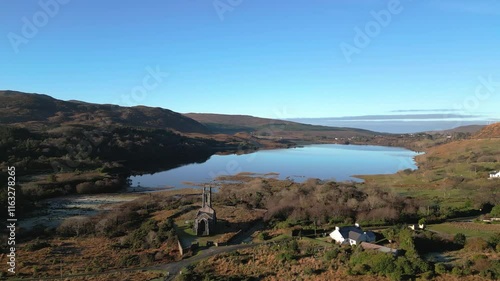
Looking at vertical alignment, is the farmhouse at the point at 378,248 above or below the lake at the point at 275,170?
above

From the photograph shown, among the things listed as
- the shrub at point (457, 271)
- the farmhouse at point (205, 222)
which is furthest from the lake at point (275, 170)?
the shrub at point (457, 271)

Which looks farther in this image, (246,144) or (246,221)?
(246,144)

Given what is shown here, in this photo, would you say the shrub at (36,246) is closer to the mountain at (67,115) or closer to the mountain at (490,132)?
the mountain at (67,115)

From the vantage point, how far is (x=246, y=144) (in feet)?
479

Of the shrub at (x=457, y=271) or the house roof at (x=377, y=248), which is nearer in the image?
the shrub at (x=457, y=271)

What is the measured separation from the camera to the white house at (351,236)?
23.8 meters

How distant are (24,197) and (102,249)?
21664mm

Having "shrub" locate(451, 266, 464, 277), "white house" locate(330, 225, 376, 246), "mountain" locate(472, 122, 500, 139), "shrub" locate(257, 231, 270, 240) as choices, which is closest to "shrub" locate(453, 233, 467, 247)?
"white house" locate(330, 225, 376, 246)

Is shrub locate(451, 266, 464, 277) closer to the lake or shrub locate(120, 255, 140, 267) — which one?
shrub locate(120, 255, 140, 267)

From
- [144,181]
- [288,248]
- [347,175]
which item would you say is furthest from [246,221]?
[347,175]

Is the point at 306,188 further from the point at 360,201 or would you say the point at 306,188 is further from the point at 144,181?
the point at 144,181

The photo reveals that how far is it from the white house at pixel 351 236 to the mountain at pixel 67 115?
101188 mm

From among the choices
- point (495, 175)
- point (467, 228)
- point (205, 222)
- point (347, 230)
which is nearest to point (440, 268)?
point (347, 230)

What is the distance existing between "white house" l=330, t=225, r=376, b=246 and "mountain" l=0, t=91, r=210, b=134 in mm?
101188
